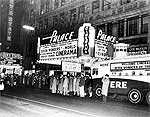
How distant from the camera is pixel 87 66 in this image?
Result: 16.2 metres

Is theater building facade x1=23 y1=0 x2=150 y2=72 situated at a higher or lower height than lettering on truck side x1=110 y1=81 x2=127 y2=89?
higher

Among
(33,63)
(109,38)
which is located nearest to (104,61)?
(109,38)

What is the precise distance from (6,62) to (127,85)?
49.3 ft

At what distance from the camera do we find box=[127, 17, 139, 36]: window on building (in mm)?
18766

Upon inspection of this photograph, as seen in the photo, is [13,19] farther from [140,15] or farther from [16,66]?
[140,15]

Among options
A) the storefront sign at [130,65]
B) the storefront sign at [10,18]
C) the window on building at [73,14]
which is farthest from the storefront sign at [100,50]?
the storefront sign at [10,18]

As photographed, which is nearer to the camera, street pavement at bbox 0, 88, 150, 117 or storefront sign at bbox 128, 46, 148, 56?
street pavement at bbox 0, 88, 150, 117

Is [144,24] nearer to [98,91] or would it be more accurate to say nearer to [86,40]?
[98,91]

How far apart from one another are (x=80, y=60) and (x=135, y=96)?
15.9 ft

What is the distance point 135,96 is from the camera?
1245 centimetres

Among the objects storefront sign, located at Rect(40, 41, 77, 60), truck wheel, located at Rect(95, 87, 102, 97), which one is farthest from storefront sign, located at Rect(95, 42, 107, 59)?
truck wheel, located at Rect(95, 87, 102, 97)

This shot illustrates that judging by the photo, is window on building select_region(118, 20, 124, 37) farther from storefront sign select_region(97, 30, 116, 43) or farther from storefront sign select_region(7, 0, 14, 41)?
storefront sign select_region(7, 0, 14, 41)

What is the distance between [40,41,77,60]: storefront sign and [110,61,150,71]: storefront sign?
2715mm

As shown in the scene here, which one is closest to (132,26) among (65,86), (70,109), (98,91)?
(98,91)
